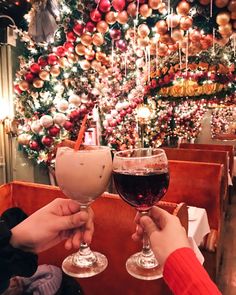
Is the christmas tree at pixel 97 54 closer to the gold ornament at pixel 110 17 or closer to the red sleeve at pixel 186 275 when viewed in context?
the gold ornament at pixel 110 17

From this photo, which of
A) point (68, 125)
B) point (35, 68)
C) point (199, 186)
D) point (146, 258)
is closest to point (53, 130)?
point (68, 125)

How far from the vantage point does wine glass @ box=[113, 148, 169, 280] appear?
796 millimetres

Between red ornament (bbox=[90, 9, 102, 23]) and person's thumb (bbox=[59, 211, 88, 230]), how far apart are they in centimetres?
213

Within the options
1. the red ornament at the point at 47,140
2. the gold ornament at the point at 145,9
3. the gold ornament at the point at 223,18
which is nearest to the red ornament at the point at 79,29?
the gold ornament at the point at 145,9

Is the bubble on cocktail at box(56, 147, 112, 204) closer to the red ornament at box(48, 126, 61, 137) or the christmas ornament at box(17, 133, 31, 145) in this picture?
the red ornament at box(48, 126, 61, 137)

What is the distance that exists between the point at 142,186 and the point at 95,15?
85.1 inches

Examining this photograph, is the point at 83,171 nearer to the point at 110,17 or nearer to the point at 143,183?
the point at 143,183

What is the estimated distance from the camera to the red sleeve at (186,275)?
2.09 ft

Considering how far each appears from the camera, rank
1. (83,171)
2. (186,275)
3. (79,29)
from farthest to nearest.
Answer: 1. (79,29)
2. (83,171)
3. (186,275)

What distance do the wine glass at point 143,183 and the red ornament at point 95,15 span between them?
205 centimetres

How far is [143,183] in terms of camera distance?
0.80m

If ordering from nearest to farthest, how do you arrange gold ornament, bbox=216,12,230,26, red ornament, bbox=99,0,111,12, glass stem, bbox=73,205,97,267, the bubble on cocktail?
the bubble on cocktail, glass stem, bbox=73,205,97,267, gold ornament, bbox=216,12,230,26, red ornament, bbox=99,0,111,12

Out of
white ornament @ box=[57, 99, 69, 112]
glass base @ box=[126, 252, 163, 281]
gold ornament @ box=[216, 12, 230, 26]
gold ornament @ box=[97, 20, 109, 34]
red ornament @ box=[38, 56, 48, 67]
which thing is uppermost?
gold ornament @ box=[97, 20, 109, 34]

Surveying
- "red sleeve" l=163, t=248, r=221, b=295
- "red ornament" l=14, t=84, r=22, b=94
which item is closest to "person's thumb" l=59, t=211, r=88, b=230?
"red sleeve" l=163, t=248, r=221, b=295
